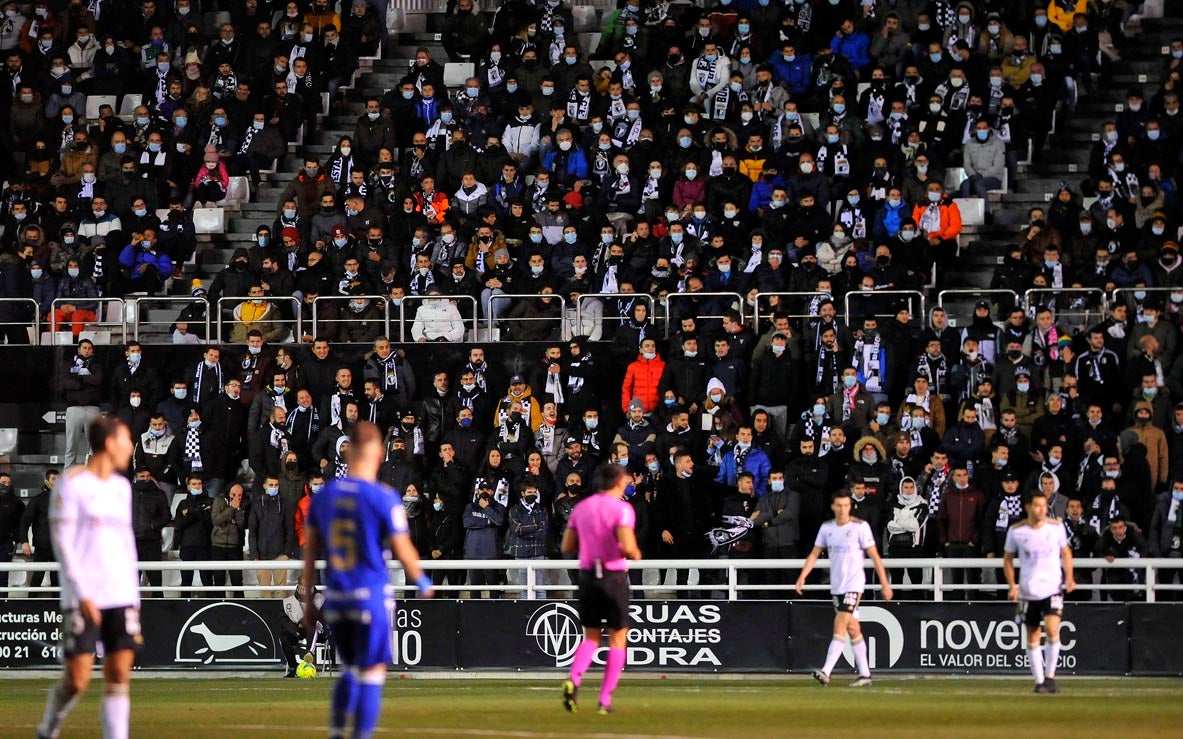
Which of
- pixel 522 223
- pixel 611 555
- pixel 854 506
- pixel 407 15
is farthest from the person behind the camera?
pixel 407 15

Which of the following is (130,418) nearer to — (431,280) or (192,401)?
(192,401)

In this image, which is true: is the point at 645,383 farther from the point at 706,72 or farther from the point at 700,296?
the point at 706,72

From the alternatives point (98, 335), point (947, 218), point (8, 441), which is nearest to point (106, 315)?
point (98, 335)

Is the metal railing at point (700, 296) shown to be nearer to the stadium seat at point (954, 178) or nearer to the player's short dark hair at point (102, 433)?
the stadium seat at point (954, 178)

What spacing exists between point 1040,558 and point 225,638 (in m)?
11.0

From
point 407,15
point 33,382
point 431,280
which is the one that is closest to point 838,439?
point 431,280

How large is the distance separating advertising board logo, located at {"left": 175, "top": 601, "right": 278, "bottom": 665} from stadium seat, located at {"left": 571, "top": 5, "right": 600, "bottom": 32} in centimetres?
1393

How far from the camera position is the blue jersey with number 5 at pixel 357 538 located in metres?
10.6

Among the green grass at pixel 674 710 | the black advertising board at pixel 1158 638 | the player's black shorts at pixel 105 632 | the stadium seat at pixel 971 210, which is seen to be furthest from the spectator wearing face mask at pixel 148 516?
the player's black shorts at pixel 105 632

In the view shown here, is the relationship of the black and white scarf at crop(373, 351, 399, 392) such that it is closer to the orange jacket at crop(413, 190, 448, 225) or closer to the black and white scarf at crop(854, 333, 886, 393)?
the orange jacket at crop(413, 190, 448, 225)

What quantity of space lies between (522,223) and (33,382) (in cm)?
756

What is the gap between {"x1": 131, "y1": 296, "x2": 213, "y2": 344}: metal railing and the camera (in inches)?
1106

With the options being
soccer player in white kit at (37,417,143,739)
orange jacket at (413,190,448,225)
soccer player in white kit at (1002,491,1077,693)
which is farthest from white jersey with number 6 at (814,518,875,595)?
orange jacket at (413,190,448,225)

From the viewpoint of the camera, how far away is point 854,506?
2319 cm
